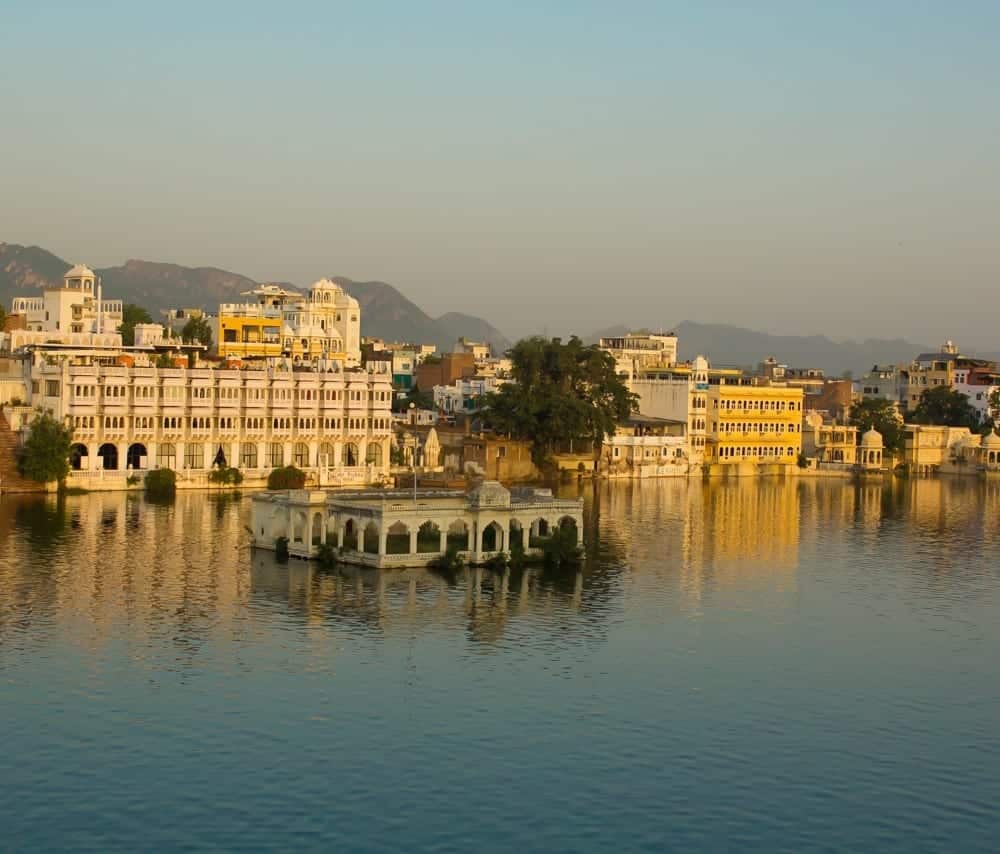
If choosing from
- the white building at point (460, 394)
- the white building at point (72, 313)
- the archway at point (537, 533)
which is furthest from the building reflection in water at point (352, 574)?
the white building at point (460, 394)

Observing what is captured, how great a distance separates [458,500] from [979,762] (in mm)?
18252

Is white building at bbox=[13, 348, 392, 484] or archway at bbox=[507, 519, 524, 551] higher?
white building at bbox=[13, 348, 392, 484]

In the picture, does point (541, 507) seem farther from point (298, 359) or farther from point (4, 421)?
point (298, 359)

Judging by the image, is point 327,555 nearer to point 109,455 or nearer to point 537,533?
point 537,533

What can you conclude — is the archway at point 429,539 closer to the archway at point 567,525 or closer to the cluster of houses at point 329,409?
the archway at point 567,525

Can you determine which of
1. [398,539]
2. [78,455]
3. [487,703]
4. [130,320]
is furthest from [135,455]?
[487,703]

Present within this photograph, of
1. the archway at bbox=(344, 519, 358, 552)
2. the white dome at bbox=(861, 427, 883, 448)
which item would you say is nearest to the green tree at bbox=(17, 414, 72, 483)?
the archway at bbox=(344, 519, 358, 552)

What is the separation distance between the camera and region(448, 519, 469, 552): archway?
40487 millimetres

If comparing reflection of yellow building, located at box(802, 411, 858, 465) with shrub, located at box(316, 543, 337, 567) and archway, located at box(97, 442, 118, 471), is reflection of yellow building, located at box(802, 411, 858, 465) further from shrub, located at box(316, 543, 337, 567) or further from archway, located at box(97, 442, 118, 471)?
shrub, located at box(316, 543, 337, 567)

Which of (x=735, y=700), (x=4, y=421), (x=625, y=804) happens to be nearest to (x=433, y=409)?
(x=4, y=421)

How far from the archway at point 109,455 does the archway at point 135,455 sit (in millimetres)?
439

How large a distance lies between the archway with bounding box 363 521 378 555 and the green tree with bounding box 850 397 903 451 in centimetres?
5367

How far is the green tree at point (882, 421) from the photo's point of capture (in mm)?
89812

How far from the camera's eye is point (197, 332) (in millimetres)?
79812
